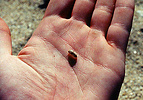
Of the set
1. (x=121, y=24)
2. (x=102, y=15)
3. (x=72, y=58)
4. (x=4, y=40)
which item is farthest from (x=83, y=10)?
(x=4, y=40)

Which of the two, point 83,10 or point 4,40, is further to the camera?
point 83,10

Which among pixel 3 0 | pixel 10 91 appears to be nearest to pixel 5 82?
pixel 10 91

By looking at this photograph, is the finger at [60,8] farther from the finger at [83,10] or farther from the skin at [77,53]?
the finger at [83,10]

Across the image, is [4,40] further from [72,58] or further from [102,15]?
[102,15]

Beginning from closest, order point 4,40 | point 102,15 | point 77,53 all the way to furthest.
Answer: point 4,40
point 77,53
point 102,15

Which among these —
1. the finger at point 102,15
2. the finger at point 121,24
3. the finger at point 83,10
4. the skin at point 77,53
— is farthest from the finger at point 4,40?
the finger at point 121,24

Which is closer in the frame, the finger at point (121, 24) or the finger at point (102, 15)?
the finger at point (121, 24)

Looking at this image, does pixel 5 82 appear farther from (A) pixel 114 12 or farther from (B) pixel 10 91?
(A) pixel 114 12
